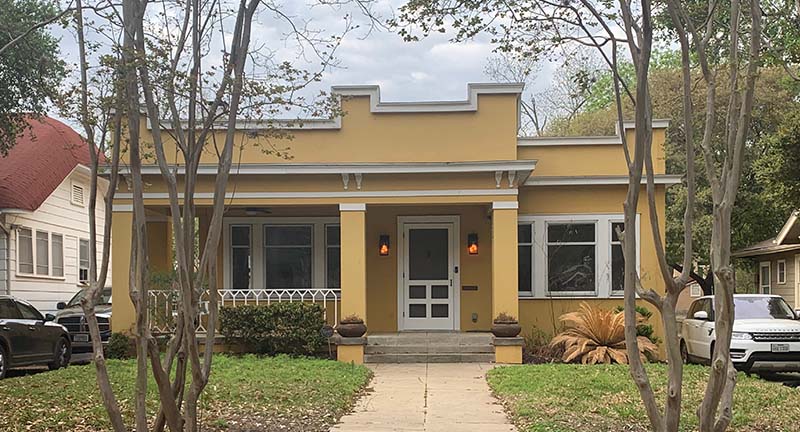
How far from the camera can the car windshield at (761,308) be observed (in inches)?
561

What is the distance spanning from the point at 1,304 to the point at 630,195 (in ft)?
40.0

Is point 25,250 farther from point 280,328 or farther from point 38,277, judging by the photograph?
point 280,328

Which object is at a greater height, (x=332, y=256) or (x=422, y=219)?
(x=422, y=219)

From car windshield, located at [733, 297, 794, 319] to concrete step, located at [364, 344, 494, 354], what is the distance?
14.8 feet

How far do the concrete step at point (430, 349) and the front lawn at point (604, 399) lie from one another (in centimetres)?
180

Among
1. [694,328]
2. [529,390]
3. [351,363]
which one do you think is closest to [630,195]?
[529,390]

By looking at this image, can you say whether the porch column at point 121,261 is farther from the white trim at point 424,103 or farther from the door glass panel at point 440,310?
the door glass panel at point 440,310

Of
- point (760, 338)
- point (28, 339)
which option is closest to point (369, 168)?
point (28, 339)

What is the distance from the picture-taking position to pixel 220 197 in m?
6.66

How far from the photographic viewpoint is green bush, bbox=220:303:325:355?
A: 1465 cm

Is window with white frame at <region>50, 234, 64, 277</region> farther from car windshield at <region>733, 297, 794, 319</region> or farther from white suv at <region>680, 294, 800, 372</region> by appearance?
car windshield at <region>733, 297, 794, 319</region>

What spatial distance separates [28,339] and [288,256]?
5272 millimetres

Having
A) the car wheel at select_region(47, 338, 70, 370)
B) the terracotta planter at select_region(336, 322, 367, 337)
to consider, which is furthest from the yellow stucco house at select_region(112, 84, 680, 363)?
the car wheel at select_region(47, 338, 70, 370)

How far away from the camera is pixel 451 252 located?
16.9m
